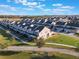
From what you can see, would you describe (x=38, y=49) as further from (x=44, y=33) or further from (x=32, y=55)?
(x=44, y=33)

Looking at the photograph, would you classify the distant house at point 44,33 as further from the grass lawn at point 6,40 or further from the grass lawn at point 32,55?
the grass lawn at point 32,55

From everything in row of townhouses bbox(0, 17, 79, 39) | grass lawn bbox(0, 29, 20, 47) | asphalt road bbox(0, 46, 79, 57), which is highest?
row of townhouses bbox(0, 17, 79, 39)

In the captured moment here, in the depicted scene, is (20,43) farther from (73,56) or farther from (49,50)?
(73,56)

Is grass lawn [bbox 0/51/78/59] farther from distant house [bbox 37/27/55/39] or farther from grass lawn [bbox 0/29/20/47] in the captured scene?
distant house [bbox 37/27/55/39]

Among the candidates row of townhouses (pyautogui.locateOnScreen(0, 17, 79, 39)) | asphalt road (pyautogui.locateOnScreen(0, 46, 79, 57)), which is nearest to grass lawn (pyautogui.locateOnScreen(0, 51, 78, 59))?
asphalt road (pyautogui.locateOnScreen(0, 46, 79, 57))

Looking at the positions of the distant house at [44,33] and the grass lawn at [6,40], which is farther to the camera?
the distant house at [44,33]

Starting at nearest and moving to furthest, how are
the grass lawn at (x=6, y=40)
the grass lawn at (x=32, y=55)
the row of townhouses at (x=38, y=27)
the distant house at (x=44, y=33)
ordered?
the grass lawn at (x=32, y=55)
the grass lawn at (x=6, y=40)
the distant house at (x=44, y=33)
the row of townhouses at (x=38, y=27)

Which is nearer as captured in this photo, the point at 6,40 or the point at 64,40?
the point at 64,40

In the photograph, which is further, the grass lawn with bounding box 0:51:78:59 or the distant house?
the distant house

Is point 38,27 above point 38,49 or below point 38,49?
above

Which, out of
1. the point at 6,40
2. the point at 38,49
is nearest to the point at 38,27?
the point at 6,40

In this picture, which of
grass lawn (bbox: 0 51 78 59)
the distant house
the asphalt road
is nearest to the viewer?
grass lawn (bbox: 0 51 78 59)

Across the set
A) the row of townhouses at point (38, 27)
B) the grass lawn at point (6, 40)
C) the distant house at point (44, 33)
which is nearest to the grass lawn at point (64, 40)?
the distant house at point (44, 33)
